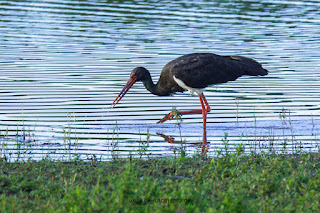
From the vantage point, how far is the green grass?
200 inches

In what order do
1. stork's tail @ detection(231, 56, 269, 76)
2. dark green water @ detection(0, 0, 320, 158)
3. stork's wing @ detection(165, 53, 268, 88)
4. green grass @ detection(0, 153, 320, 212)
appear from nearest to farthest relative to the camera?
green grass @ detection(0, 153, 320, 212), dark green water @ detection(0, 0, 320, 158), stork's wing @ detection(165, 53, 268, 88), stork's tail @ detection(231, 56, 269, 76)

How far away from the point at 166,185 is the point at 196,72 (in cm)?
507

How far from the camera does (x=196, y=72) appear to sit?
10.5 meters

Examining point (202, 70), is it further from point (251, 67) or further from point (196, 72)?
point (251, 67)

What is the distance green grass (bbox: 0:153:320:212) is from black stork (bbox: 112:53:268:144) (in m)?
3.22

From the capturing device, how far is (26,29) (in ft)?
69.4

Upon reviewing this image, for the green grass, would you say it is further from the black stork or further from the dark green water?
the black stork

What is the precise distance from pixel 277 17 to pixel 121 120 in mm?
15341

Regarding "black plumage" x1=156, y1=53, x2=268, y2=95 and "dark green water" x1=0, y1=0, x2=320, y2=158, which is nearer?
"dark green water" x1=0, y1=0, x2=320, y2=158

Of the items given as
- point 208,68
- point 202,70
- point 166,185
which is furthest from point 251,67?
point 166,185

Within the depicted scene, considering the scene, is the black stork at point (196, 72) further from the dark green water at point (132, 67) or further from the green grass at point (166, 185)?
the green grass at point (166, 185)

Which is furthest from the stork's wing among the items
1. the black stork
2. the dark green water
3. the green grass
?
the green grass

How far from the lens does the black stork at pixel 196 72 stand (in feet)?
34.4

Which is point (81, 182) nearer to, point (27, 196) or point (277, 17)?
point (27, 196)
